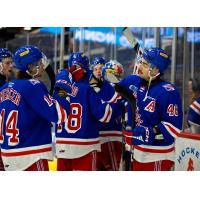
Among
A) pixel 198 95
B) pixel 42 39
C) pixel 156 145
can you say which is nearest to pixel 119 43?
pixel 42 39

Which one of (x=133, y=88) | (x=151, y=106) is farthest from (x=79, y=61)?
(x=151, y=106)

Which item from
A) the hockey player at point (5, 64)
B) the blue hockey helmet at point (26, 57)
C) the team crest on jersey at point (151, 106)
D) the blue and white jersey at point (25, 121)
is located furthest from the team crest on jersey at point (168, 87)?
the hockey player at point (5, 64)

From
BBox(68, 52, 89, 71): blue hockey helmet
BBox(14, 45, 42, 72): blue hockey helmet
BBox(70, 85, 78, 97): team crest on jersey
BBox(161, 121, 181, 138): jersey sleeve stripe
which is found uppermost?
BBox(14, 45, 42, 72): blue hockey helmet

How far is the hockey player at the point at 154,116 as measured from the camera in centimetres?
315

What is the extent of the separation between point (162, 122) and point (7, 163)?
0.93m

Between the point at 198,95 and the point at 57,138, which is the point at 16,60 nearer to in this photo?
the point at 57,138

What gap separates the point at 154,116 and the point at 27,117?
0.78m

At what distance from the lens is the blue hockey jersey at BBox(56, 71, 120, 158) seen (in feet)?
11.9

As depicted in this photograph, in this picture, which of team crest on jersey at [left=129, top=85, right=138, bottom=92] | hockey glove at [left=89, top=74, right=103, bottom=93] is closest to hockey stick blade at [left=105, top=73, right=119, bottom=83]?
hockey glove at [left=89, top=74, right=103, bottom=93]

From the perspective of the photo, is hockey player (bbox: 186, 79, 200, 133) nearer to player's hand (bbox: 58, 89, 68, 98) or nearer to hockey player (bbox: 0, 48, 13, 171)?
player's hand (bbox: 58, 89, 68, 98)

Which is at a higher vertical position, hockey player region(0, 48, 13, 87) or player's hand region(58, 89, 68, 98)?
hockey player region(0, 48, 13, 87)

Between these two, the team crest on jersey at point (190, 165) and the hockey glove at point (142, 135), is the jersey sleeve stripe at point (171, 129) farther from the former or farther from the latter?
the team crest on jersey at point (190, 165)

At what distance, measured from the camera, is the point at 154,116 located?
3.22 meters

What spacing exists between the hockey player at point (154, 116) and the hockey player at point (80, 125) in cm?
30
